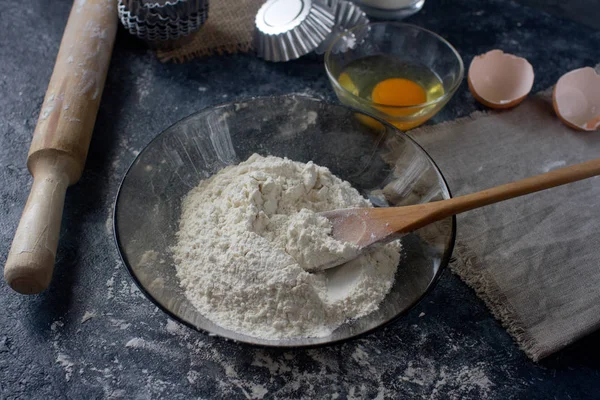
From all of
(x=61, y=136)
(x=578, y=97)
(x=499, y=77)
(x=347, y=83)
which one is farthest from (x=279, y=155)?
(x=578, y=97)

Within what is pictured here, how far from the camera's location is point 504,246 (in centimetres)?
117

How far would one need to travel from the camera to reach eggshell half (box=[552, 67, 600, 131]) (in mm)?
1421

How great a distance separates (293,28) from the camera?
1.48 meters

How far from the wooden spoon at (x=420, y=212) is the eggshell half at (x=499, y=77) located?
1.46 feet

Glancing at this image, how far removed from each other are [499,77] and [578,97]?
0.20m

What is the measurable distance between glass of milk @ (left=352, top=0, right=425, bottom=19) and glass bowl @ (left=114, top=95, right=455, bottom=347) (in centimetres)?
56

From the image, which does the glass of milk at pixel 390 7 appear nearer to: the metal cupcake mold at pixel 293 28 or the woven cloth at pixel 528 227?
the metal cupcake mold at pixel 293 28

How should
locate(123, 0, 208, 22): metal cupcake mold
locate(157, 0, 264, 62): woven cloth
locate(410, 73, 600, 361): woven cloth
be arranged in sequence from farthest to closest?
locate(157, 0, 264, 62): woven cloth → locate(123, 0, 208, 22): metal cupcake mold → locate(410, 73, 600, 361): woven cloth

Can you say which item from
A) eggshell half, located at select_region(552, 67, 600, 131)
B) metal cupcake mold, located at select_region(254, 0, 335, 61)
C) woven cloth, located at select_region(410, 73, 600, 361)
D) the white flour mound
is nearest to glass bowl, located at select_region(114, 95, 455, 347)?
the white flour mound

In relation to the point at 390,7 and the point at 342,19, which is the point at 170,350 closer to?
the point at 342,19

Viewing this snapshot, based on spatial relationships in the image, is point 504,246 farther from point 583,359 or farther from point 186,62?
point 186,62

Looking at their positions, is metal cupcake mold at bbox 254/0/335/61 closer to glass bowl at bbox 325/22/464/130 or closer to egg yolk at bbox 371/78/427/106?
glass bowl at bbox 325/22/464/130

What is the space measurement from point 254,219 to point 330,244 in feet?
0.49

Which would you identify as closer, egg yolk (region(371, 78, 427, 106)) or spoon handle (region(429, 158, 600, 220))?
spoon handle (region(429, 158, 600, 220))
